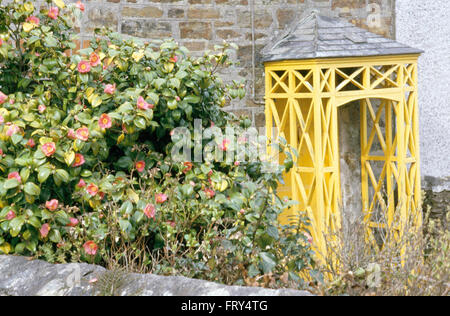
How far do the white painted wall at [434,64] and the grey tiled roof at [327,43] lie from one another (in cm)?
63

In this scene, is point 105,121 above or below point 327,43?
below

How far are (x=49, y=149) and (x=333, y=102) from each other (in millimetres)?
2566

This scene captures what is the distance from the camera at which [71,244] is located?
10.4ft

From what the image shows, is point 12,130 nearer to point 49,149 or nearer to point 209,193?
point 49,149

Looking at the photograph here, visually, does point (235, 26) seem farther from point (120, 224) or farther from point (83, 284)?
point (83, 284)

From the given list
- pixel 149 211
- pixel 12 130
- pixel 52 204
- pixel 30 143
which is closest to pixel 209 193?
pixel 149 211

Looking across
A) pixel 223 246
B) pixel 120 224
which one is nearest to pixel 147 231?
pixel 120 224

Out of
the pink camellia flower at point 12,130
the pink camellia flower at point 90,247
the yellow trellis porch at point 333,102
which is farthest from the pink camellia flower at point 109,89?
the yellow trellis porch at point 333,102

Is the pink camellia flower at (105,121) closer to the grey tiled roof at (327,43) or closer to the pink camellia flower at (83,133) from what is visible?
the pink camellia flower at (83,133)

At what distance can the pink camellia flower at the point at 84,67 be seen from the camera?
361 cm

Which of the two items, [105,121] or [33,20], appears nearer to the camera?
[105,121]

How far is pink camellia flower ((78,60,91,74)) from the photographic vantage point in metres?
3.61

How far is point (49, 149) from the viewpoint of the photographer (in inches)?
125

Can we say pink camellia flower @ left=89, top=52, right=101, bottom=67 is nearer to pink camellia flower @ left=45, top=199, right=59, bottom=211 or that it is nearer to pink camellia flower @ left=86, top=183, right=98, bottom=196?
pink camellia flower @ left=86, top=183, right=98, bottom=196
